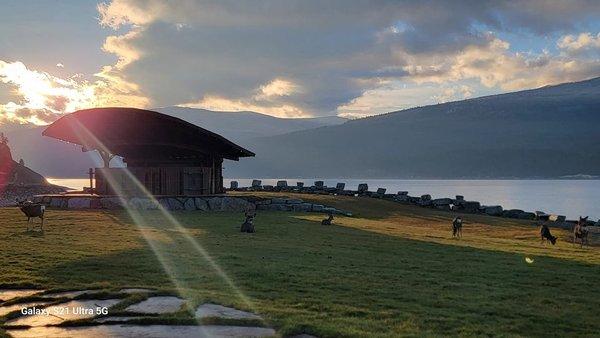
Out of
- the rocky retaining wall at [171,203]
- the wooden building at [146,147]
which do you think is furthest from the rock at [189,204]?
the wooden building at [146,147]

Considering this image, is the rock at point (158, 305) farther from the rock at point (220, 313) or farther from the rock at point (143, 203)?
the rock at point (143, 203)

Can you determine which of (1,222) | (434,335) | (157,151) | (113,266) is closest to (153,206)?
(157,151)

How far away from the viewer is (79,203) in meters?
36.9

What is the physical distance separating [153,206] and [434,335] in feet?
100

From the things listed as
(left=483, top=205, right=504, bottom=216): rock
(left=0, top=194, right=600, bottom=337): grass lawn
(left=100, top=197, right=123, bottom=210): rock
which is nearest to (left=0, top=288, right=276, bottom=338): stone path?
(left=0, top=194, right=600, bottom=337): grass lawn

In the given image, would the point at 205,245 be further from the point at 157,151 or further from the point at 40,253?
the point at 157,151

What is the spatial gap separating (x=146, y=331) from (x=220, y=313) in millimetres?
1517

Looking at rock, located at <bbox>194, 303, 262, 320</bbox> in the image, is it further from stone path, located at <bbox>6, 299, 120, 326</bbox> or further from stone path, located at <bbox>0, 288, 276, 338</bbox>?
stone path, located at <bbox>6, 299, 120, 326</bbox>

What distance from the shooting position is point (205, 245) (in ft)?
65.0

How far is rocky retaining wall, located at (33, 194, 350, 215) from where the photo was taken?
36.7 meters

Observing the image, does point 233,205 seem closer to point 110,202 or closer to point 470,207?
point 110,202

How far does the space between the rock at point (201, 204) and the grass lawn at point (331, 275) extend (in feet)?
41.7

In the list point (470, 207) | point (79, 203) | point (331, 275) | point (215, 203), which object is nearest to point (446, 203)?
point (470, 207)

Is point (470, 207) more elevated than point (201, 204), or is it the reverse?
point (201, 204)
